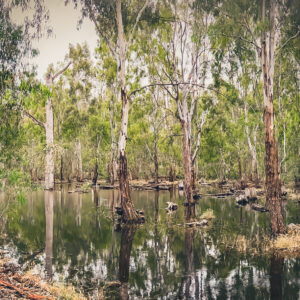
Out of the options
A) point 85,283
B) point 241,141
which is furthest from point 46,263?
point 241,141

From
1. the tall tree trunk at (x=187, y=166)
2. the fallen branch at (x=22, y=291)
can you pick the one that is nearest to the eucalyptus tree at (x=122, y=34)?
the tall tree trunk at (x=187, y=166)

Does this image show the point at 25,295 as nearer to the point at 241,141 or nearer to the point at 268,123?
the point at 268,123

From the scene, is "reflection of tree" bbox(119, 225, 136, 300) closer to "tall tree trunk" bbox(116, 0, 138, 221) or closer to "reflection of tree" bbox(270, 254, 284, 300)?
"tall tree trunk" bbox(116, 0, 138, 221)

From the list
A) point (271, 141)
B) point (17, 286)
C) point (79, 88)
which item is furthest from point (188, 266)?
point (79, 88)

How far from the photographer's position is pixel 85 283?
24.2 feet

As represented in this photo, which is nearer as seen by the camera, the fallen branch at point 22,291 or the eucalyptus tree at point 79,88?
the fallen branch at point 22,291

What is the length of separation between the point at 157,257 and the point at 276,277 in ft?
11.4

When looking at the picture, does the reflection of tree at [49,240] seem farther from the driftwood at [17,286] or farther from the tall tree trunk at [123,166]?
the tall tree trunk at [123,166]

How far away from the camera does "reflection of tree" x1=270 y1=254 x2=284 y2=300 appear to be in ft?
21.6

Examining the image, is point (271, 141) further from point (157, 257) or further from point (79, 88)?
point (79, 88)

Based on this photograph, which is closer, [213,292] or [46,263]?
[213,292]

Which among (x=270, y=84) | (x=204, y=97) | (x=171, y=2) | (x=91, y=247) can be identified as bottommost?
(x=91, y=247)

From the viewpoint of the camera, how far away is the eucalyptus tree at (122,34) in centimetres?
1558

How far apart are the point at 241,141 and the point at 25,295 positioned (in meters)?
35.2
